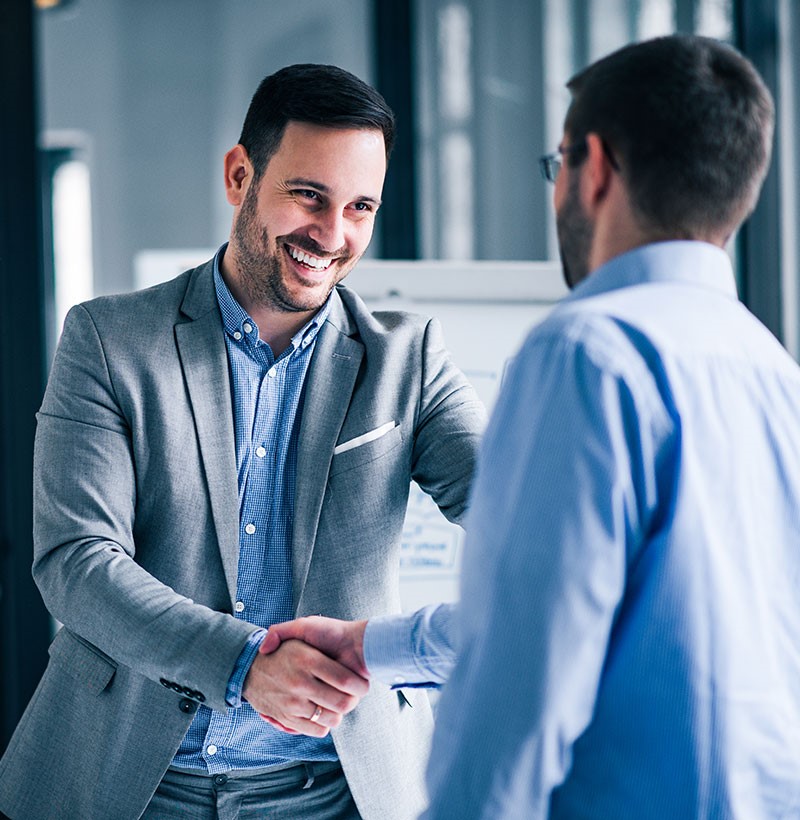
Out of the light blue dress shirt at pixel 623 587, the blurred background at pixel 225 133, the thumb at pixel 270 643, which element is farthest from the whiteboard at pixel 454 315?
the light blue dress shirt at pixel 623 587

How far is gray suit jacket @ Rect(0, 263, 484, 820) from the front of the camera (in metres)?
1.28

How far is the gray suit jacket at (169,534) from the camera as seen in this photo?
1.28m

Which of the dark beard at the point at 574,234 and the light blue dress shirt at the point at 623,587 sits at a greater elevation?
Answer: the dark beard at the point at 574,234

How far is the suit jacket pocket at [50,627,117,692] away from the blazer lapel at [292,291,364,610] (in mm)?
264

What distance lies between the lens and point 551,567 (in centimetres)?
76

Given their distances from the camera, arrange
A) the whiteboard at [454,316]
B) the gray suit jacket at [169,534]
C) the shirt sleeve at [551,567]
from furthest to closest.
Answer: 1. the whiteboard at [454,316]
2. the gray suit jacket at [169,534]
3. the shirt sleeve at [551,567]

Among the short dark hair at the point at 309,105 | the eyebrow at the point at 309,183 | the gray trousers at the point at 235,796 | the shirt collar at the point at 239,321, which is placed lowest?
the gray trousers at the point at 235,796

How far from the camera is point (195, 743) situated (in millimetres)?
1339

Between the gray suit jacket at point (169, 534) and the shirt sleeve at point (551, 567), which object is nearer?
the shirt sleeve at point (551, 567)

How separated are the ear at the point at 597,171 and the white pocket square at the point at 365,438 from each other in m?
0.60

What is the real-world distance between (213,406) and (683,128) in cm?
75

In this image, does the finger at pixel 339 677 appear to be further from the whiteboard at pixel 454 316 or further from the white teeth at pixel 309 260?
the whiteboard at pixel 454 316

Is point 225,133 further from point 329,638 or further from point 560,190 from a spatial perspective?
point 560,190

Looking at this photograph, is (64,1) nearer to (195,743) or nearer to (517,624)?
(195,743)
